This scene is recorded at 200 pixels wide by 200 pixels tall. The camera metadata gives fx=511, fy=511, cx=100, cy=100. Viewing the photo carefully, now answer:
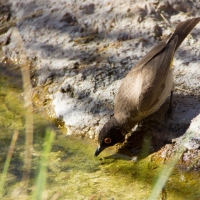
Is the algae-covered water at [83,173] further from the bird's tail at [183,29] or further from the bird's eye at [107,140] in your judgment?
the bird's tail at [183,29]

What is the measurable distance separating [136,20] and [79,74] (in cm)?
126

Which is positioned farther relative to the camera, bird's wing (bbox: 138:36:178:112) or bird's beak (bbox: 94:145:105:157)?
bird's wing (bbox: 138:36:178:112)

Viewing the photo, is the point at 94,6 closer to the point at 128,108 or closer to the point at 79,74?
the point at 79,74

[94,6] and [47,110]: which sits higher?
[94,6]

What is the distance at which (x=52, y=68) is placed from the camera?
7215 millimetres

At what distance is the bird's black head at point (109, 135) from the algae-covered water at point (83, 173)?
0.43 feet

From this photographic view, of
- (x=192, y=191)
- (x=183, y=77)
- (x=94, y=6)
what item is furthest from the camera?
(x=94, y=6)

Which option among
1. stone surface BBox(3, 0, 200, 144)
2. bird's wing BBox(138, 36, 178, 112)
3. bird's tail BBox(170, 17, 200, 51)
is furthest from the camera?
bird's tail BBox(170, 17, 200, 51)

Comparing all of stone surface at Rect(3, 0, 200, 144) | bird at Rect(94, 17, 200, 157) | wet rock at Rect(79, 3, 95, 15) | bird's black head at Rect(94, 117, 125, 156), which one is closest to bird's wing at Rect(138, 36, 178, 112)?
bird at Rect(94, 17, 200, 157)

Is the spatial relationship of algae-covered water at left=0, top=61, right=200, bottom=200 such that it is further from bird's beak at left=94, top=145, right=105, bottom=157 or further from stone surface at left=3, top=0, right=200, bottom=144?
stone surface at left=3, top=0, right=200, bottom=144

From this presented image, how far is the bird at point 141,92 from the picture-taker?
5.82 meters

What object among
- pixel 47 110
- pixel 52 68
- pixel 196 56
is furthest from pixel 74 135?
pixel 196 56

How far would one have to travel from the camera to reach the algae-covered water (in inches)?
192

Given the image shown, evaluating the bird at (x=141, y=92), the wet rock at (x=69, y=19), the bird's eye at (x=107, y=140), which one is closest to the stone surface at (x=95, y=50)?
the wet rock at (x=69, y=19)
